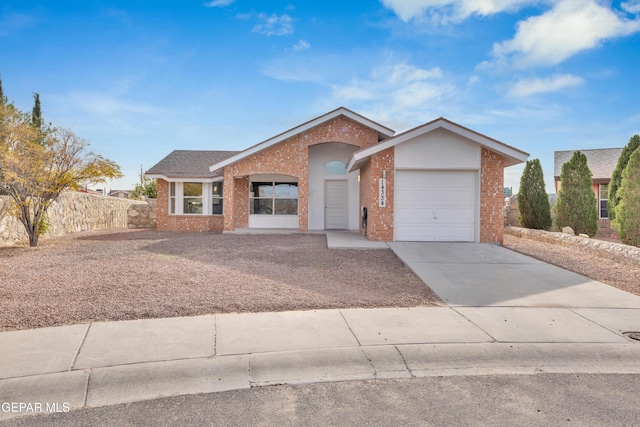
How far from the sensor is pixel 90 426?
2.78m

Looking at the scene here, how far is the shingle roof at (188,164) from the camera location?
18703 millimetres

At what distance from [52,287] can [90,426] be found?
4.86 meters

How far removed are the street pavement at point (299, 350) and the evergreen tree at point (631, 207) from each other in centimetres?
783

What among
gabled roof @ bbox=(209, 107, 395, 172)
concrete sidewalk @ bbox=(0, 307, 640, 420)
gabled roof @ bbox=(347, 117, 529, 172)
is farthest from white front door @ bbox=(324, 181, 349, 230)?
concrete sidewalk @ bbox=(0, 307, 640, 420)

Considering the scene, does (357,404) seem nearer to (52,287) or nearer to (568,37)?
(52,287)

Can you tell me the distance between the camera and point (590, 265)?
9.43 meters

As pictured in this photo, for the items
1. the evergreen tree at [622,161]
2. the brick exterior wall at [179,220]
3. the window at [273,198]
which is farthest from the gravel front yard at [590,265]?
the brick exterior wall at [179,220]

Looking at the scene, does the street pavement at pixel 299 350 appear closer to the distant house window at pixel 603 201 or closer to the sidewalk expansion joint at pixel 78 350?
the sidewalk expansion joint at pixel 78 350

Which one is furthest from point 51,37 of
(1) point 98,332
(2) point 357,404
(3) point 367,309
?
(2) point 357,404

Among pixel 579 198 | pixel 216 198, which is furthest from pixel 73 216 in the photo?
pixel 579 198

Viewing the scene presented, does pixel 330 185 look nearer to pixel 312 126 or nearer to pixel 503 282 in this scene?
pixel 312 126

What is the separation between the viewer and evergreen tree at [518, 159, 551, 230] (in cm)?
1741

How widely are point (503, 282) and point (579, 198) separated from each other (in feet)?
38.0

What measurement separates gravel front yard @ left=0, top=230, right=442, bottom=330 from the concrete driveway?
1.69ft
